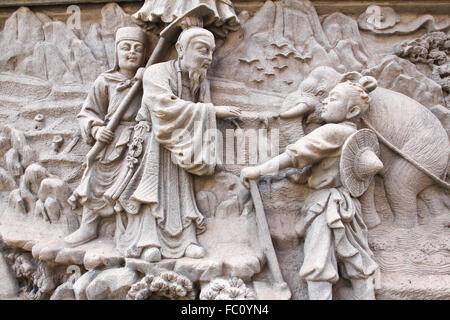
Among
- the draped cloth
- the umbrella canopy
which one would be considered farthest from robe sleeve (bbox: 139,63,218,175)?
the umbrella canopy

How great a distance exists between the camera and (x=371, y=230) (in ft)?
12.0

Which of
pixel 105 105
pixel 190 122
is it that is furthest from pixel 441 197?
pixel 105 105

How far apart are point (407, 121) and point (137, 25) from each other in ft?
8.88

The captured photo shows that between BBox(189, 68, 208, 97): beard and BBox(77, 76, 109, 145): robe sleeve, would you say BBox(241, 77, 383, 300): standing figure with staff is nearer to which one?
BBox(189, 68, 208, 97): beard

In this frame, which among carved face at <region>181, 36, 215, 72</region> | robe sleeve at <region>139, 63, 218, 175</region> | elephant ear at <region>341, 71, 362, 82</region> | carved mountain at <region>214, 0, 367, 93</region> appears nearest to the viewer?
robe sleeve at <region>139, 63, 218, 175</region>

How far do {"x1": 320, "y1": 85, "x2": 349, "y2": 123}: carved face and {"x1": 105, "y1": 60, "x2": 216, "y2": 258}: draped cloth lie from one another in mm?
962

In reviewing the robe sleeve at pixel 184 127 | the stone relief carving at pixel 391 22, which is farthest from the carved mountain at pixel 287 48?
the robe sleeve at pixel 184 127

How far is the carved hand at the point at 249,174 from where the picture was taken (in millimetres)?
3461

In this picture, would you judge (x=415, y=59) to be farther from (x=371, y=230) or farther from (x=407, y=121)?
(x=371, y=230)

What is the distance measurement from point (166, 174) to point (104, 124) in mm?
776

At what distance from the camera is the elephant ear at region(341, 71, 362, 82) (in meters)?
3.75

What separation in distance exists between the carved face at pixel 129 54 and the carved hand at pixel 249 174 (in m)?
1.46

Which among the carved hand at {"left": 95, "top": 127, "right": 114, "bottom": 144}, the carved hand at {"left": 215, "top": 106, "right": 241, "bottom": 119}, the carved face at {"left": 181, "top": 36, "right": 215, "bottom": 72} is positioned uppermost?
the carved face at {"left": 181, "top": 36, "right": 215, "bottom": 72}

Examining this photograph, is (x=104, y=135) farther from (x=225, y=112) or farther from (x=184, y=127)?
(x=225, y=112)
